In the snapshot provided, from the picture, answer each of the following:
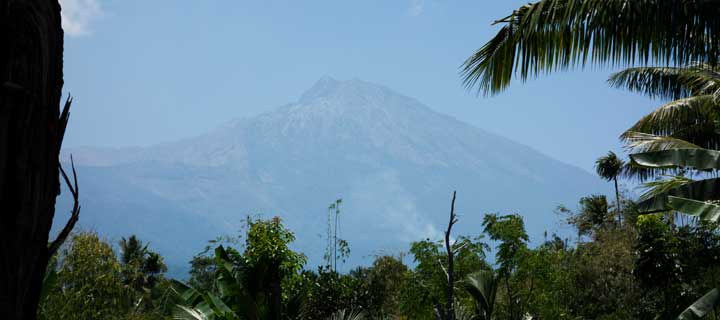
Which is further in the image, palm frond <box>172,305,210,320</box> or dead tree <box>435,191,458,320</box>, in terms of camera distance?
palm frond <box>172,305,210,320</box>

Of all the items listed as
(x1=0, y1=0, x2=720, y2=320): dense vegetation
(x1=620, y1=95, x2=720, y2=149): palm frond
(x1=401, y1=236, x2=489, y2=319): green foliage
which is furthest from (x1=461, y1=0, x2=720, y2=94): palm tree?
(x1=401, y1=236, x2=489, y2=319): green foliage

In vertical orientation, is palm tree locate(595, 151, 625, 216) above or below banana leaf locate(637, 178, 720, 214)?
above

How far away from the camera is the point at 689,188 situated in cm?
764

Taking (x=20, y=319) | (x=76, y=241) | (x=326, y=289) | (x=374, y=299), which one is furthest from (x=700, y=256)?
(x=20, y=319)

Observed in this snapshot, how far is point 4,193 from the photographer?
1395 millimetres

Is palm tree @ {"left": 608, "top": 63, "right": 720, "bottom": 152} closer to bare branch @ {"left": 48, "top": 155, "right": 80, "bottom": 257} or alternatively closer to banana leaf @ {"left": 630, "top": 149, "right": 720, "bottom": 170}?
banana leaf @ {"left": 630, "top": 149, "right": 720, "bottom": 170}

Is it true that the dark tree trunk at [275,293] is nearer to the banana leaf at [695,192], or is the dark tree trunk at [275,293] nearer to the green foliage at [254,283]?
the green foliage at [254,283]

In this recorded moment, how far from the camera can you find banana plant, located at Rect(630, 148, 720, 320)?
7266mm

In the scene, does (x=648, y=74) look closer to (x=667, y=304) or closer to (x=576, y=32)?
(x=667, y=304)

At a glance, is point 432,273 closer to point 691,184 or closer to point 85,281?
point 85,281

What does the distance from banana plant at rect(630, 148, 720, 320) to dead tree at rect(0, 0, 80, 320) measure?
6601mm

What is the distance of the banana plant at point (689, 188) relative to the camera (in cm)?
727

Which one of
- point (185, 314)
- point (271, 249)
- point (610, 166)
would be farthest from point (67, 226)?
point (610, 166)

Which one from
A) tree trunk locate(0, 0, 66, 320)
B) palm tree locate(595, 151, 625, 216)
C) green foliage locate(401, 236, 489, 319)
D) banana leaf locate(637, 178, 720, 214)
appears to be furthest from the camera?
palm tree locate(595, 151, 625, 216)
